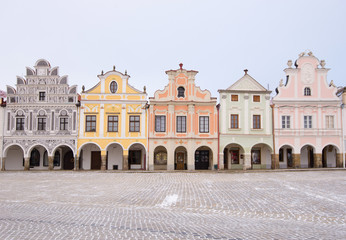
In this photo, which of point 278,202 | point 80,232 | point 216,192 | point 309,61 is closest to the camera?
point 80,232

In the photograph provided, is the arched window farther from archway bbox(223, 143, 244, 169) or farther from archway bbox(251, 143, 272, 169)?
archway bbox(251, 143, 272, 169)

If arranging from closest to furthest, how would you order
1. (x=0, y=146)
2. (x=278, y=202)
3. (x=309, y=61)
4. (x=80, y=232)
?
1. (x=80, y=232)
2. (x=278, y=202)
3. (x=0, y=146)
4. (x=309, y=61)

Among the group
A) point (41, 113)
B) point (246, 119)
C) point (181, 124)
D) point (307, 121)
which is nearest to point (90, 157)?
point (41, 113)

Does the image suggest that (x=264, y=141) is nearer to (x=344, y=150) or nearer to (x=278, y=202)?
(x=344, y=150)

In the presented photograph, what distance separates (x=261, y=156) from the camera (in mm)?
33344

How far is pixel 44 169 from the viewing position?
32.5 meters

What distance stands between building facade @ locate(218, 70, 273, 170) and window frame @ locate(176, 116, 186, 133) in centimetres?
370

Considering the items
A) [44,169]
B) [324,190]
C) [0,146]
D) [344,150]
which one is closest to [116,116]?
[44,169]

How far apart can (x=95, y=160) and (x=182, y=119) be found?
33.3 ft

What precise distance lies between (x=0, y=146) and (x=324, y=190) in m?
29.0

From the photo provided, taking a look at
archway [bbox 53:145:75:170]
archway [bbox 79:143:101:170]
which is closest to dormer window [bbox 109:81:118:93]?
archway [bbox 79:143:101:170]

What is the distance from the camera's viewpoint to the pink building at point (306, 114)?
32.3m

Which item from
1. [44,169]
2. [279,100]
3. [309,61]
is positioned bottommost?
[44,169]

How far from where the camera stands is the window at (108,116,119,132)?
104 ft
